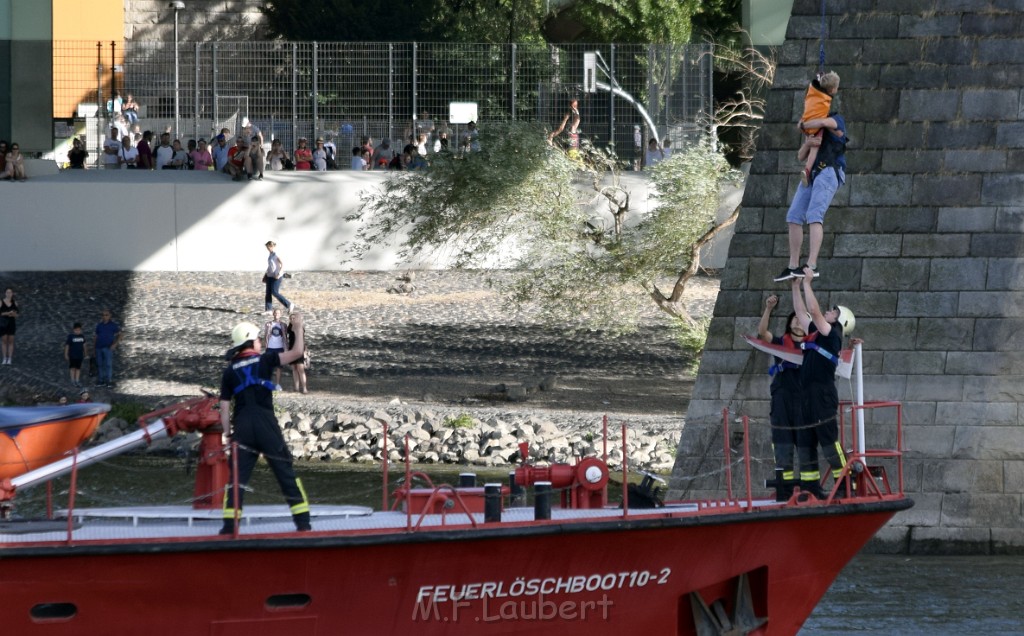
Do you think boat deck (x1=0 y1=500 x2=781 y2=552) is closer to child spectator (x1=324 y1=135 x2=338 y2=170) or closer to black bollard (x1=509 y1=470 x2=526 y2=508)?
black bollard (x1=509 y1=470 x2=526 y2=508)

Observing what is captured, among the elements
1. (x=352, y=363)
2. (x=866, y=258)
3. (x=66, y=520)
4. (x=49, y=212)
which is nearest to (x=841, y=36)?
(x=866, y=258)

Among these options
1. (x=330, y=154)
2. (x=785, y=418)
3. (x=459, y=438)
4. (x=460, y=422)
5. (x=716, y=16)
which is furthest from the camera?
(x=716, y=16)

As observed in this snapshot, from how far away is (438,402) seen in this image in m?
26.4

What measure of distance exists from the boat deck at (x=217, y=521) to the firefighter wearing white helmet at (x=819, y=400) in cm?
59

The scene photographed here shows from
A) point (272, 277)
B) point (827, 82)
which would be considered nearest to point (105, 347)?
point (272, 277)

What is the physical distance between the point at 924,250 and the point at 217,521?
26.8ft

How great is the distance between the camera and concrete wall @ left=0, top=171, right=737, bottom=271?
32.7 meters

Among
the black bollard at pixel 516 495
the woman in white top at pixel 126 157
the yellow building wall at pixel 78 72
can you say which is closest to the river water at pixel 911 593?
the black bollard at pixel 516 495

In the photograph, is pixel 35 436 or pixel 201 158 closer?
pixel 35 436

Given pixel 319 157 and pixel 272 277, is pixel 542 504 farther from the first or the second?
pixel 319 157

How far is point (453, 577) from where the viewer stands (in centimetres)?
1108

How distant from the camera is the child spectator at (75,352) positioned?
2575 centimetres

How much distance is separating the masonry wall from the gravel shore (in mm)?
7621

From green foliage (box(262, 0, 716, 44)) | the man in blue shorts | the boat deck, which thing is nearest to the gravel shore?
the man in blue shorts
